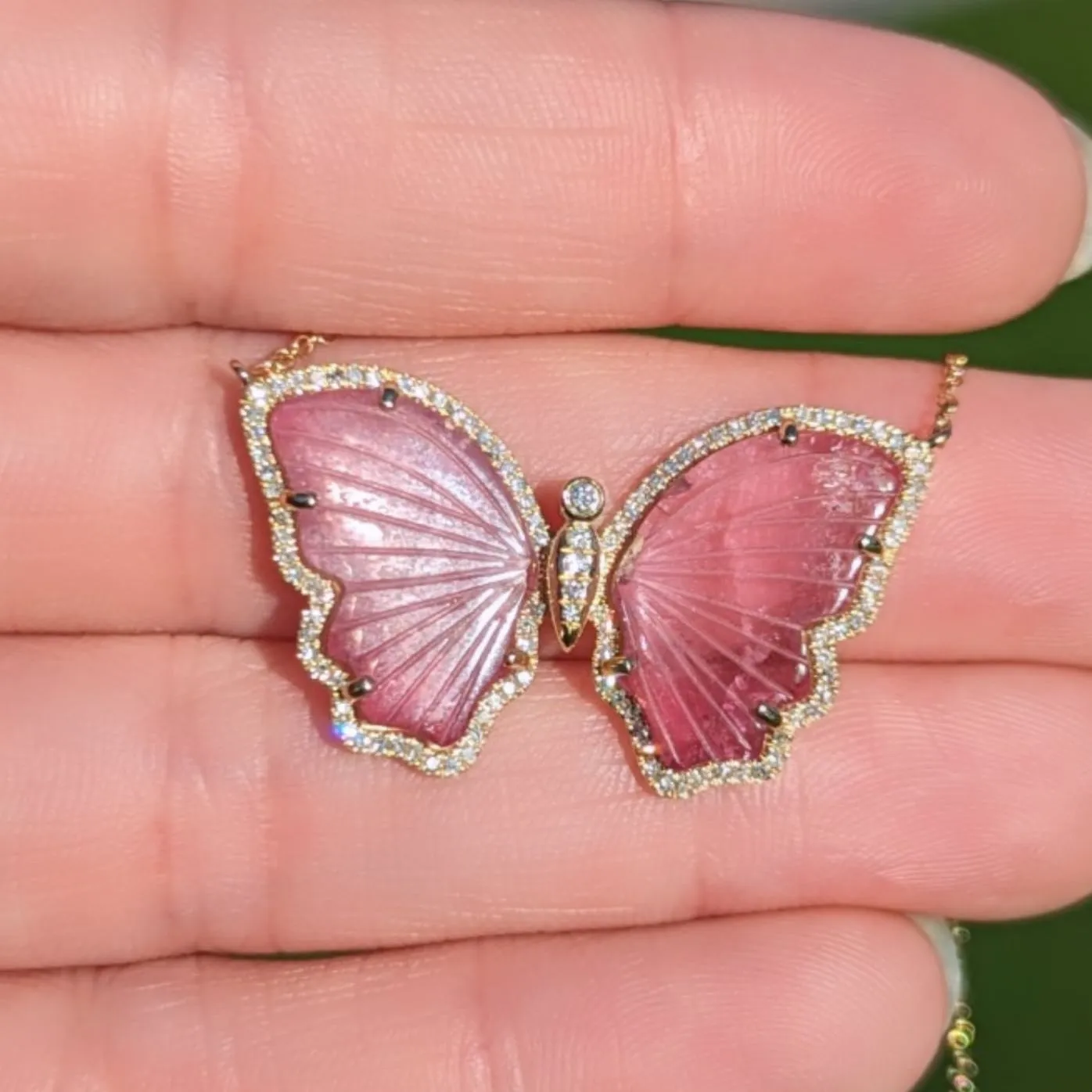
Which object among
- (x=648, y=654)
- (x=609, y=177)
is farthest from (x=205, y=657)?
(x=609, y=177)

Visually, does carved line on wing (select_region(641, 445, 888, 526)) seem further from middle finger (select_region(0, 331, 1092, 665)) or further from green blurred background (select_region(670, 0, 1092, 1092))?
green blurred background (select_region(670, 0, 1092, 1092))

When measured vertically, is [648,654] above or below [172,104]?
below

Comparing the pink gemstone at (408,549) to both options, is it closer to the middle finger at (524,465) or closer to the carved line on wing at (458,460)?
the carved line on wing at (458,460)

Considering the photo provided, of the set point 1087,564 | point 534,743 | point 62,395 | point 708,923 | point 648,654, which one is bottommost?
point 708,923

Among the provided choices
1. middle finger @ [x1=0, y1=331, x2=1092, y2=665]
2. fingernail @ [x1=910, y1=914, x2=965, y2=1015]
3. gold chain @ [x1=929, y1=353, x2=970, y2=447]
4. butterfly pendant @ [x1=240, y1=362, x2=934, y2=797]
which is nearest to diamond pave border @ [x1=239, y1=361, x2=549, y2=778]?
butterfly pendant @ [x1=240, y1=362, x2=934, y2=797]

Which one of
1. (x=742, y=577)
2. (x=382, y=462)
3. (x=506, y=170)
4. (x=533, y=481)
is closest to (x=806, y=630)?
(x=742, y=577)

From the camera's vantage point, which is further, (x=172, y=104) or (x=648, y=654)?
(x=648, y=654)

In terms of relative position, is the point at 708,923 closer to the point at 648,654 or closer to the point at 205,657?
the point at 648,654

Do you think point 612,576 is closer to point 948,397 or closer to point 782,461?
point 782,461
